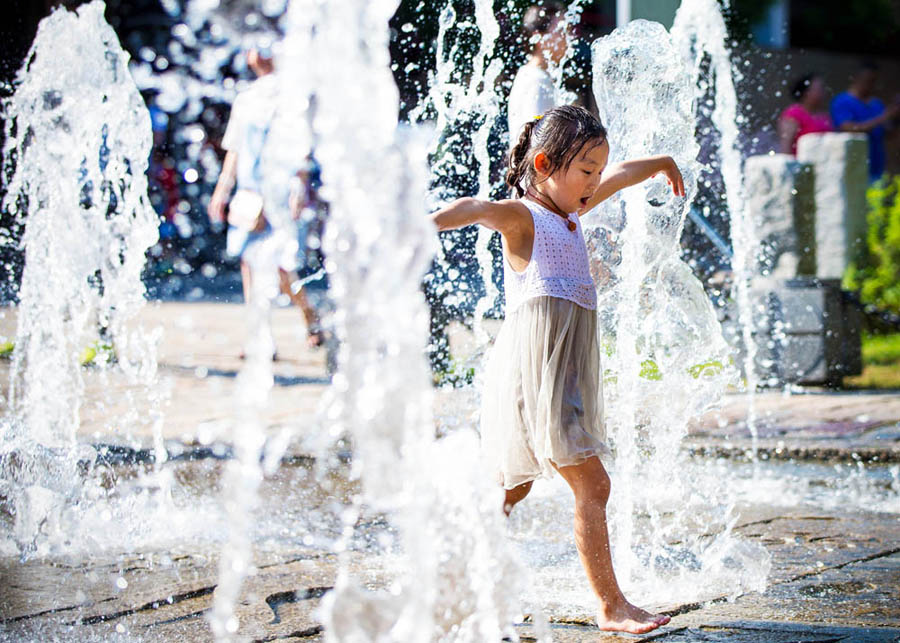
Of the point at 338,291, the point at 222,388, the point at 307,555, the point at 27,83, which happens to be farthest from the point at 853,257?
the point at 338,291

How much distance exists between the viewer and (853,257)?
10.1 m

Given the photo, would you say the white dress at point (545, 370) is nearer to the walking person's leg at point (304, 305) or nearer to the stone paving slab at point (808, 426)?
the stone paving slab at point (808, 426)

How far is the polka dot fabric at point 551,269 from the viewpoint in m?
2.90

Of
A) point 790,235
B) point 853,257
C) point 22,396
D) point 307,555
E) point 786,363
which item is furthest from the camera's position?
point 853,257

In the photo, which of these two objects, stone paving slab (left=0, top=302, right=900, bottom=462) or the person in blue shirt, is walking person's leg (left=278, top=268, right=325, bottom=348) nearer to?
stone paving slab (left=0, top=302, right=900, bottom=462)

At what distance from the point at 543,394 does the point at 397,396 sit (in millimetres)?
872

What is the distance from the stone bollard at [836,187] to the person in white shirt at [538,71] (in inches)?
179

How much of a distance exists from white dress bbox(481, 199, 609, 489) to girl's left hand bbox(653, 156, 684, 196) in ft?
1.67

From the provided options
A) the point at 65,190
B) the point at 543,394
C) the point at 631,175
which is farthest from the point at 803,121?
the point at 543,394

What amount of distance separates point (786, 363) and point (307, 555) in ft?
13.1

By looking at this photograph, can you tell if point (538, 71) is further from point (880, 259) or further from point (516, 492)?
point (880, 259)

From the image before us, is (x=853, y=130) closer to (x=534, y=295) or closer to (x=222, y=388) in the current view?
(x=222, y=388)

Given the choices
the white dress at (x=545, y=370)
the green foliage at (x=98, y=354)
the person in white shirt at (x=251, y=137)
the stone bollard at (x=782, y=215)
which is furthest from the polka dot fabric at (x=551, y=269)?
the green foliage at (x=98, y=354)

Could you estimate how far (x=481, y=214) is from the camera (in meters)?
2.69
